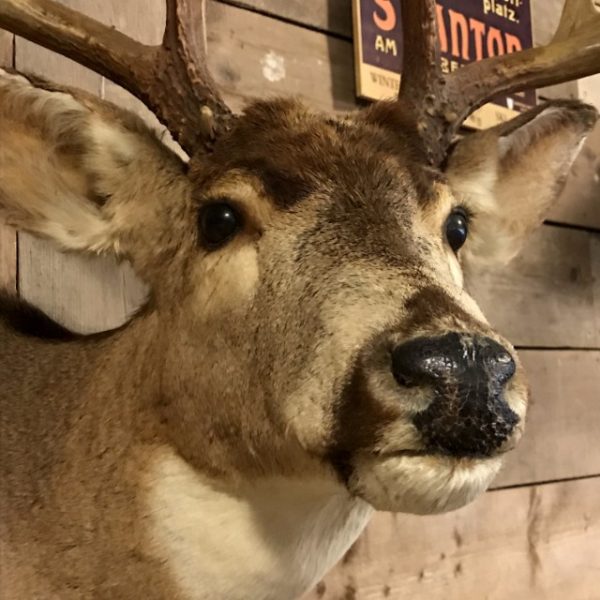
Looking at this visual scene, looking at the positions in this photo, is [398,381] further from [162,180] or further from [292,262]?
[162,180]

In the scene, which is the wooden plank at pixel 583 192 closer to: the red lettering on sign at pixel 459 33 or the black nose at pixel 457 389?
the red lettering on sign at pixel 459 33

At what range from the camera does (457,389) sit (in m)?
0.70

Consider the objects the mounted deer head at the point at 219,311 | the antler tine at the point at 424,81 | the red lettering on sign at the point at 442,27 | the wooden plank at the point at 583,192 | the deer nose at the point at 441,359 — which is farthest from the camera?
the wooden plank at the point at 583,192

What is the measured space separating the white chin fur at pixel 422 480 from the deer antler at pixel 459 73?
0.45 meters

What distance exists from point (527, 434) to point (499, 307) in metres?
0.29

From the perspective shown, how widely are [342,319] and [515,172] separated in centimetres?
58

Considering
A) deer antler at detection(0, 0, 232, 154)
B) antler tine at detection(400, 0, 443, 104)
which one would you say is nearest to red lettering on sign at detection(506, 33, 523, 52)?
antler tine at detection(400, 0, 443, 104)

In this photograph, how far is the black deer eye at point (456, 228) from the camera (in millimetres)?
1046

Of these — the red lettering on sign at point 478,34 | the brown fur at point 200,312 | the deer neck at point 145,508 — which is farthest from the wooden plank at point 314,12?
the deer neck at point 145,508

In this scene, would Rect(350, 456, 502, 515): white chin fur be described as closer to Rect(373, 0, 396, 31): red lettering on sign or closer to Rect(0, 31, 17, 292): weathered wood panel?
Rect(0, 31, 17, 292): weathered wood panel

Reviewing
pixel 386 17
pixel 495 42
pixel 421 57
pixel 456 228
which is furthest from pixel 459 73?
pixel 495 42

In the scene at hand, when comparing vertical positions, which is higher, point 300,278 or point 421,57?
point 421,57

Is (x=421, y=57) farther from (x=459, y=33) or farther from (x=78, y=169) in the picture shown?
(x=459, y=33)

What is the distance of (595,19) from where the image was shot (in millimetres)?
1168
